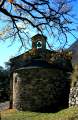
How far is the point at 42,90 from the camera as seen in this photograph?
3484 centimetres

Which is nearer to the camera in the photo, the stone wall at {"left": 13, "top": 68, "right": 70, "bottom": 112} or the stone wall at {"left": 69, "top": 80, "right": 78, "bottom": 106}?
the stone wall at {"left": 69, "top": 80, "right": 78, "bottom": 106}

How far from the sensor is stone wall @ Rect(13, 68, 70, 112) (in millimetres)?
34562

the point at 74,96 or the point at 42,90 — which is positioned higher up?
the point at 42,90

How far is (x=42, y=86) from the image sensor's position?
34.9 meters

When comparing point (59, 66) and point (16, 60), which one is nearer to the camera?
point (59, 66)

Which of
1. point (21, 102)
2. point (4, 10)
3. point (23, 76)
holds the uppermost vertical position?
point (4, 10)

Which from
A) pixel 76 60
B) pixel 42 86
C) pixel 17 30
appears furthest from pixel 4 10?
pixel 76 60

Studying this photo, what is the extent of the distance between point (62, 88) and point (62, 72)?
1496 millimetres

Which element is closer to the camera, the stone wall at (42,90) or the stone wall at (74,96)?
the stone wall at (74,96)

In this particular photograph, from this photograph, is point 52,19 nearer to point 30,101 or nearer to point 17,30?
point 17,30

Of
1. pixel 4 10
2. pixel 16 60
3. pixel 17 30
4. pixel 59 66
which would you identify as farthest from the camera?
pixel 16 60

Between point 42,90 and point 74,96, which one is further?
point 42,90

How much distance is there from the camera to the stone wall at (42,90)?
34.6m

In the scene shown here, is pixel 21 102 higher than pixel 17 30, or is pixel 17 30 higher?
pixel 17 30
